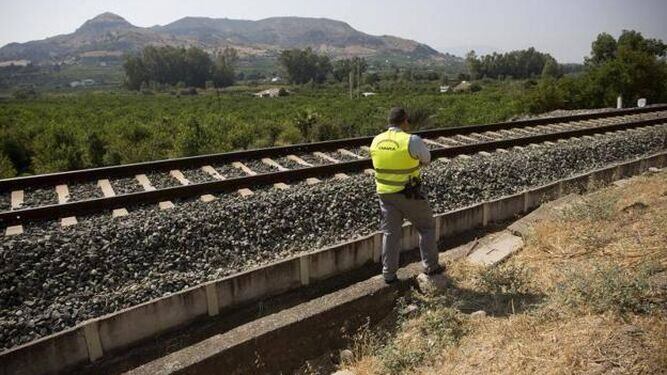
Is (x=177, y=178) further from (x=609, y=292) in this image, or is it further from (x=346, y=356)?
(x=609, y=292)

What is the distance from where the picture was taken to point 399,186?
4.67m

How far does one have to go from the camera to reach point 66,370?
3.96 m

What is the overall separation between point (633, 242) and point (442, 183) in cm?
324

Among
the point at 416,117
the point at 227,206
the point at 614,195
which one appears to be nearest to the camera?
the point at 227,206

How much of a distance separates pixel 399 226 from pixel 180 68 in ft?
457

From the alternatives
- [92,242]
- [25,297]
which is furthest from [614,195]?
[25,297]

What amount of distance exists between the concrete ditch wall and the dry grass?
1050mm

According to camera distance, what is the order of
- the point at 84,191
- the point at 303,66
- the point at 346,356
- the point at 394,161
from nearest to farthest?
the point at 346,356, the point at 394,161, the point at 84,191, the point at 303,66

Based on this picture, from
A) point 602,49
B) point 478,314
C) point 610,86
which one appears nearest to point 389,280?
point 478,314

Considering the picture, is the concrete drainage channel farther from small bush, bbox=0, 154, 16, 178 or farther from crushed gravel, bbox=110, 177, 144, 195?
small bush, bbox=0, 154, 16, 178

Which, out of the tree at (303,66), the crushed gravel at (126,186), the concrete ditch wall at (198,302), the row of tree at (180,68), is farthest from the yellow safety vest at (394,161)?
the tree at (303,66)

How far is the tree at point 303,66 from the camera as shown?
126 metres

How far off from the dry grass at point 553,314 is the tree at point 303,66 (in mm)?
123535

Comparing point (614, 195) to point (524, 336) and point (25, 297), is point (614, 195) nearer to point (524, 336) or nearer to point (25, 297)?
point (524, 336)
